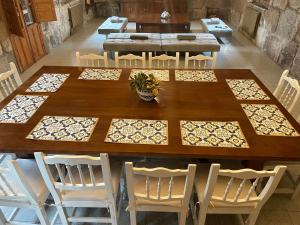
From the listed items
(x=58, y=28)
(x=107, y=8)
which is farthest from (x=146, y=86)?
(x=107, y=8)


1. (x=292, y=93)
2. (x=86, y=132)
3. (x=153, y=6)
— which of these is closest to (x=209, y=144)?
(x=86, y=132)

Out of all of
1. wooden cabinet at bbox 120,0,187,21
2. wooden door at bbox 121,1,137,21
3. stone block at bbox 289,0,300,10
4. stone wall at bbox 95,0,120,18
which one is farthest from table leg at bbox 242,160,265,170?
stone wall at bbox 95,0,120,18

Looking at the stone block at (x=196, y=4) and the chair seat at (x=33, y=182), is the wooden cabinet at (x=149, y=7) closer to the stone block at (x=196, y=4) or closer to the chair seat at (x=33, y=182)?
the stone block at (x=196, y=4)

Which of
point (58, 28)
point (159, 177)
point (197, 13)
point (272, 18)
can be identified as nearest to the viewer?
point (159, 177)

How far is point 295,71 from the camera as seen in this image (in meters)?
3.96

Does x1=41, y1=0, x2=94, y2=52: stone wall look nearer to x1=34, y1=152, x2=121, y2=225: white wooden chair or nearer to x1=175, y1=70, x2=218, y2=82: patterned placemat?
x1=175, y1=70, x2=218, y2=82: patterned placemat

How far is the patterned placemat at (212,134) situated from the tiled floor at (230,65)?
0.73 meters

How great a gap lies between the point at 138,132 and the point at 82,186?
471 mm

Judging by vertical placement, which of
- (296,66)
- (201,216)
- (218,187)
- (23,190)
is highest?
(23,190)

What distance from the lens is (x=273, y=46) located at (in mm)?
4742

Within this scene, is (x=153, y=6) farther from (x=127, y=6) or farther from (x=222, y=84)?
(x=222, y=84)

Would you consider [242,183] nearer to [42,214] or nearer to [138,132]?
[138,132]

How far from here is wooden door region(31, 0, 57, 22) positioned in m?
4.45

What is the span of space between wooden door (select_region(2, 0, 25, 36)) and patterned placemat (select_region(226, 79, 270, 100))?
3320 millimetres
